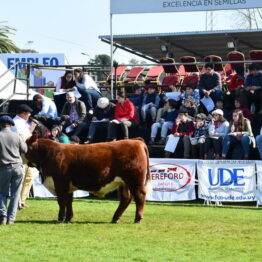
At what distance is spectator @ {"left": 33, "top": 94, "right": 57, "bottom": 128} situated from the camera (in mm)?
22469

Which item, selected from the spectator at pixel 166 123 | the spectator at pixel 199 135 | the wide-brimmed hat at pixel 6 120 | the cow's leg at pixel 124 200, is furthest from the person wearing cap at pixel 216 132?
the wide-brimmed hat at pixel 6 120

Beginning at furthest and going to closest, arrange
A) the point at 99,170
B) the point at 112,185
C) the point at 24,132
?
1. the point at 24,132
2. the point at 112,185
3. the point at 99,170

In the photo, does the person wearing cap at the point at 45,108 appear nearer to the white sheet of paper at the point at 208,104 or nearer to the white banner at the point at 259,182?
the white sheet of paper at the point at 208,104

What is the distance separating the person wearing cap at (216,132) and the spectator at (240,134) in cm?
25

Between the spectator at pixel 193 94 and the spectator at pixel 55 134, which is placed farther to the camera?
the spectator at pixel 193 94

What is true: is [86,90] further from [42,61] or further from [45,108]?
[42,61]

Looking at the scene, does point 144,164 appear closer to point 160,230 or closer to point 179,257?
point 160,230

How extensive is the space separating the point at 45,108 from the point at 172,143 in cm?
462

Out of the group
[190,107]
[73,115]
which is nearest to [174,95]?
[190,107]


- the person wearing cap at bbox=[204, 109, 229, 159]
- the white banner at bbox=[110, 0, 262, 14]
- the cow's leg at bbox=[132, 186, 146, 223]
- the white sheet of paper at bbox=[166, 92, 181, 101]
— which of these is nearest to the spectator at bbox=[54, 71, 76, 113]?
the white banner at bbox=[110, 0, 262, 14]

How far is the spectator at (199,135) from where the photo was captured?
2002cm

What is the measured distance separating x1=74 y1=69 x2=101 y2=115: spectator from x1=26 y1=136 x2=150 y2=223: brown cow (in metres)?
8.60

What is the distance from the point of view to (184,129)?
66.9 feet

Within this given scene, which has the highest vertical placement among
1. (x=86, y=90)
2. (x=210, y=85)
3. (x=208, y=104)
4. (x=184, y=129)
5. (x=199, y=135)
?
(x=210, y=85)
